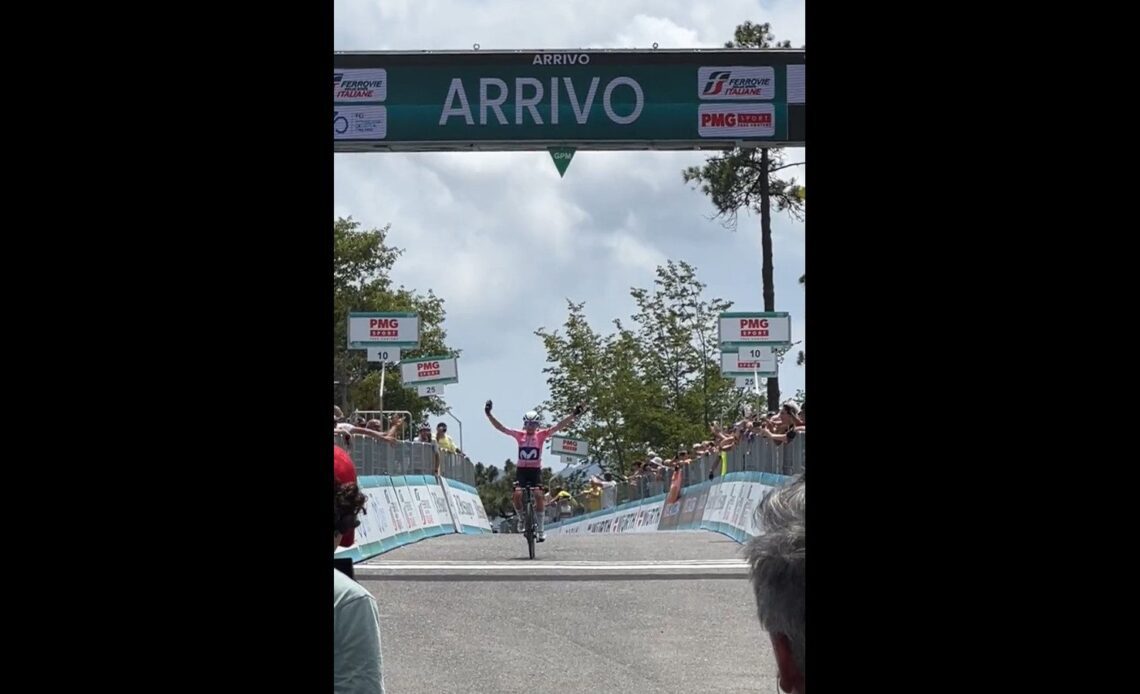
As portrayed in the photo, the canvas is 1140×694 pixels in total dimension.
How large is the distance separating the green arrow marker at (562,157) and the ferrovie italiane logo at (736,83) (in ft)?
5.99

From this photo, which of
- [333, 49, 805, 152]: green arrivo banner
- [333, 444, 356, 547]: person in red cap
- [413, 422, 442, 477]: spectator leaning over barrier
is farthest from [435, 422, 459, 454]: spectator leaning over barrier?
[333, 444, 356, 547]: person in red cap

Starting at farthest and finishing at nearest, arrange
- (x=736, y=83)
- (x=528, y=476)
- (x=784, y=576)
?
(x=736, y=83) < (x=528, y=476) < (x=784, y=576)

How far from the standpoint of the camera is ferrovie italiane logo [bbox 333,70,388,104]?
18922mm

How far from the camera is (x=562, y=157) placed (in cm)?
1902

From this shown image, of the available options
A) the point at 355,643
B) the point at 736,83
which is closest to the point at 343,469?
the point at 355,643

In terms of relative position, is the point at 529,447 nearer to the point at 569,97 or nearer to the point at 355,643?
the point at 569,97

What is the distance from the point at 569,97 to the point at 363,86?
2671 millimetres

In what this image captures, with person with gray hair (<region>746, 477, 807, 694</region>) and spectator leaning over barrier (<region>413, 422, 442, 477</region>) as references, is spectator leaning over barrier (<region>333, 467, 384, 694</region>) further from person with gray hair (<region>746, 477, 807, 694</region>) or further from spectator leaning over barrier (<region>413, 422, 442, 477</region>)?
spectator leaning over barrier (<region>413, 422, 442, 477</region>)

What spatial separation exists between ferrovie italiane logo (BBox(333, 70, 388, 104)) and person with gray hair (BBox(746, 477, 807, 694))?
17.4 m

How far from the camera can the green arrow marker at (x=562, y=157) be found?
1895cm

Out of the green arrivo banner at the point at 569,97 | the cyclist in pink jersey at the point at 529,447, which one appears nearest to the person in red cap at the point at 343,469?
the cyclist in pink jersey at the point at 529,447
